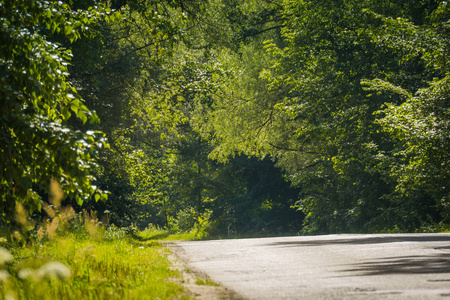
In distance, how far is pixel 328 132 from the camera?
27719 millimetres

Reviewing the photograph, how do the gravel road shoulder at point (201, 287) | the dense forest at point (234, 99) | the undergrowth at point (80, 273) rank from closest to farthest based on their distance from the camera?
the undergrowth at point (80, 273)
the gravel road shoulder at point (201, 287)
the dense forest at point (234, 99)

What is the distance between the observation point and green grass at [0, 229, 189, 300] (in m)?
6.53

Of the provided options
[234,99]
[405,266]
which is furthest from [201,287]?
[234,99]

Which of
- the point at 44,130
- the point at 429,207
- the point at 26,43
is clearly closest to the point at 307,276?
the point at 44,130

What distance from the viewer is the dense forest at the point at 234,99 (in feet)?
26.1

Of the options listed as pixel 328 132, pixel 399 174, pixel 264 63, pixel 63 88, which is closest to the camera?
pixel 63 88

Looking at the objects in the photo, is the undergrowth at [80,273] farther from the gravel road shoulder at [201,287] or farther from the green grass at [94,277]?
the gravel road shoulder at [201,287]

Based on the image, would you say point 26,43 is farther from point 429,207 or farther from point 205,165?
point 205,165

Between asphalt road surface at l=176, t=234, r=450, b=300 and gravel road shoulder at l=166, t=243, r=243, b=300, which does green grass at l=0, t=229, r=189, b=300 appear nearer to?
gravel road shoulder at l=166, t=243, r=243, b=300

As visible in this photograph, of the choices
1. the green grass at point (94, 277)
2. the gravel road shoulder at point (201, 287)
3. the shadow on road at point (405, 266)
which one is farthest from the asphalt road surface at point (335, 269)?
the green grass at point (94, 277)

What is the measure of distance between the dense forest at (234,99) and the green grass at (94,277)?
95 centimetres

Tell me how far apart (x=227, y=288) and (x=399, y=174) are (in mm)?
15159

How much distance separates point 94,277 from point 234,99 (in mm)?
27772

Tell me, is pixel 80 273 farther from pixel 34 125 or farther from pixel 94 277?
pixel 34 125
